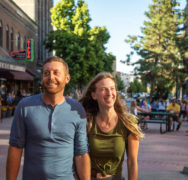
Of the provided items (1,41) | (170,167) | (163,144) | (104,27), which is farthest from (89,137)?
(104,27)

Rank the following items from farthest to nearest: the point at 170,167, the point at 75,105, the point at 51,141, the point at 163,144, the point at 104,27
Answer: the point at 104,27 < the point at 163,144 < the point at 170,167 < the point at 75,105 < the point at 51,141

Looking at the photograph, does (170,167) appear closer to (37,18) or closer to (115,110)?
(115,110)

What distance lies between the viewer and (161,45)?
38.6 meters

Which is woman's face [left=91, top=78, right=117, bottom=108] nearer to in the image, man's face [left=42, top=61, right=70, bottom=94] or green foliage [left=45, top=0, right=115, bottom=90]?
man's face [left=42, top=61, right=70, bottom=94]

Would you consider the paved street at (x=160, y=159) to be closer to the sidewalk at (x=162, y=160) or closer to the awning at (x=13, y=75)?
the sidewalk at (x=162, y=160)

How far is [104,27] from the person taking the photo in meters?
35.9

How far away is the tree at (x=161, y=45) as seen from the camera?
3769 centimetres

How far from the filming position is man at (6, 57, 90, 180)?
2137mm

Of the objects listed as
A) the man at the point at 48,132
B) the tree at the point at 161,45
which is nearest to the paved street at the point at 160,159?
the man at the point at 48,132

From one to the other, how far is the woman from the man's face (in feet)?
1.67

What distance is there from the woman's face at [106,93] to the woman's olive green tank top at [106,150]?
209 millimetres

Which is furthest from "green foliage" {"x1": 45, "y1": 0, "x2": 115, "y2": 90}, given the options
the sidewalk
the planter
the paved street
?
the sidewalk

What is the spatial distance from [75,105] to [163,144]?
29.1 ft

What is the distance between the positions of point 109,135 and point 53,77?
2.37 feet
